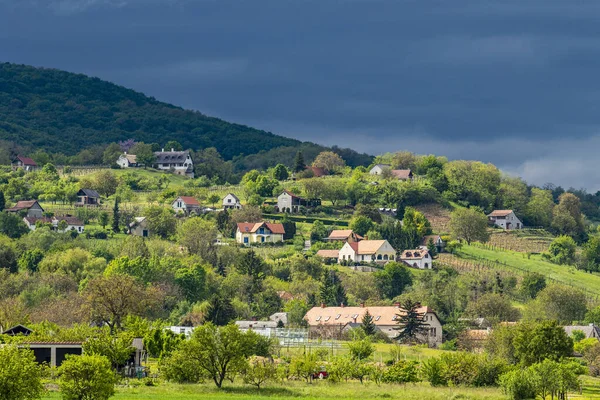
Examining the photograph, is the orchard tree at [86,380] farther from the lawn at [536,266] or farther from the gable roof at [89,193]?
the gable roof at [89,193]

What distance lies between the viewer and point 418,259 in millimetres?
149500

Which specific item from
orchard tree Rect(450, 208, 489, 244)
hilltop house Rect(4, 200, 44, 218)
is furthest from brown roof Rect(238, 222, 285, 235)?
hilltop house Rect(4, 200, 44, 218)

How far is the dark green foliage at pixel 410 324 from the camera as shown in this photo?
368 ft

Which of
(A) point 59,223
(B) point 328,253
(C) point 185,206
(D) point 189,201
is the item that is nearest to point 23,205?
(A) point 59,223

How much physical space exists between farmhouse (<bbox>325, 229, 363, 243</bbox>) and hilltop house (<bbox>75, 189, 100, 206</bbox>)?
36.1 m

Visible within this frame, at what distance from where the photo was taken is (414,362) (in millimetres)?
89875

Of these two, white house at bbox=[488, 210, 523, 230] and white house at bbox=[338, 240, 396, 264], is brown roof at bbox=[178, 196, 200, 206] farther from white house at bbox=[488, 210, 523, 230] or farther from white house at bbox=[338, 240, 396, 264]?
white house at bbox=[488, 210, 523, 230]

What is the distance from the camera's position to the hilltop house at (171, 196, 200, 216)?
169 m

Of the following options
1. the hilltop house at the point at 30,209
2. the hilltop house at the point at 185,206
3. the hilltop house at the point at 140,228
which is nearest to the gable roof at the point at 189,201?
the hilltop house at the point at 185,206

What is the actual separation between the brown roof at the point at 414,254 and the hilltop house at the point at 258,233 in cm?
1656

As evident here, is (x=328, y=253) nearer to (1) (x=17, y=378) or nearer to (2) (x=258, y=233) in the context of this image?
(2) (x=258, y=233)

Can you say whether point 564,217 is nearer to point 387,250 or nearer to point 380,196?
point 380,196

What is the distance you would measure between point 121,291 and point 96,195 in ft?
237

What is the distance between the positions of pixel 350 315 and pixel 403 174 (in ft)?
254
